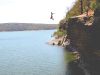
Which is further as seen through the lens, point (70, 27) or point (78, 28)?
point (70, 27)

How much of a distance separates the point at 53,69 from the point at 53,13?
41.1 ft

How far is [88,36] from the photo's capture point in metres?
19.4

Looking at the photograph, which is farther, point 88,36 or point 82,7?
point 82,7

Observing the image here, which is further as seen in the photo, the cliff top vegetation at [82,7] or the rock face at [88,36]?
the rock face at [88,36]

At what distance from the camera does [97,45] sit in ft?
62.5

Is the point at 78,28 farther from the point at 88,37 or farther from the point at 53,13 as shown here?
the point at 53,13

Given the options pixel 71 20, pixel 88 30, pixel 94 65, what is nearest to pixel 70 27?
pixel 71 20

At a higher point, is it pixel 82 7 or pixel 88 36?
pixel 82 7

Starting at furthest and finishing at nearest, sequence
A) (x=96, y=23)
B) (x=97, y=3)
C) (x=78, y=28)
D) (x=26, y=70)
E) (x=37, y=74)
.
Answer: (x=26, y=70) → (x=37, y=74) → (x=78, y=28) → (x=97, y=3) → (x=96, y=23)

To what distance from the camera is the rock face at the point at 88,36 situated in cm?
1842

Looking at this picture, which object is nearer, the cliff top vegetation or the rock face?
the cliff top vegetation

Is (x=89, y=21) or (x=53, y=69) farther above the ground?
(x=89, y=21)

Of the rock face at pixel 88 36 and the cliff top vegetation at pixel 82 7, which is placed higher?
the cliff top vegetation at pixel 82 7

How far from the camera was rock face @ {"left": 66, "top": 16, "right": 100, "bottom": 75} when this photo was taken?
18.4 metres
